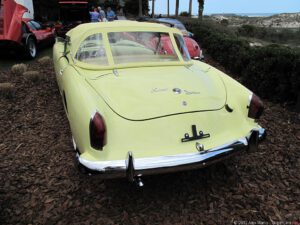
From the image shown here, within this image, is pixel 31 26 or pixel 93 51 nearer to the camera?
pixel 93 51

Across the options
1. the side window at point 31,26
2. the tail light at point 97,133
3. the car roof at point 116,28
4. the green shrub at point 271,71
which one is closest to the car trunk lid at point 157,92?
the tail light at point 97,133

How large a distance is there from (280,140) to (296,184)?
41.4 inches

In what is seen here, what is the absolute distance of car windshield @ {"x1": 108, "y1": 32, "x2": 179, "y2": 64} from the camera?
4086 millimetres

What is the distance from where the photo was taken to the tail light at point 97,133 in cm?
282

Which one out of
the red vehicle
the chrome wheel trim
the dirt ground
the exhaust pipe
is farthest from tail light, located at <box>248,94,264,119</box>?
the chrome wheel trim

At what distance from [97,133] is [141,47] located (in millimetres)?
1938

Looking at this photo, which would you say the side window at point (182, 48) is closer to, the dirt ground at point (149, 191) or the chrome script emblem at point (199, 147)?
the dirt ground at point (149, 191)

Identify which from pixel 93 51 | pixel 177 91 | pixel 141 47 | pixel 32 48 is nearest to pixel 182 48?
pixel 141 47

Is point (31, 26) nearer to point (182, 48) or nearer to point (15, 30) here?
point (15, 30)

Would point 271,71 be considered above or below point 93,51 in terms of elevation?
below

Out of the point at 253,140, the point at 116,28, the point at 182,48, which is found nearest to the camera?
the point at 253,140

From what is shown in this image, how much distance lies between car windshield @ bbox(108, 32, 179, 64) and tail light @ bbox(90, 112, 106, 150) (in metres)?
1.32

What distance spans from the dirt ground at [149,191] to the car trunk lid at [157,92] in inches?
31.3

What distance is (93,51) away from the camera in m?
4.09
